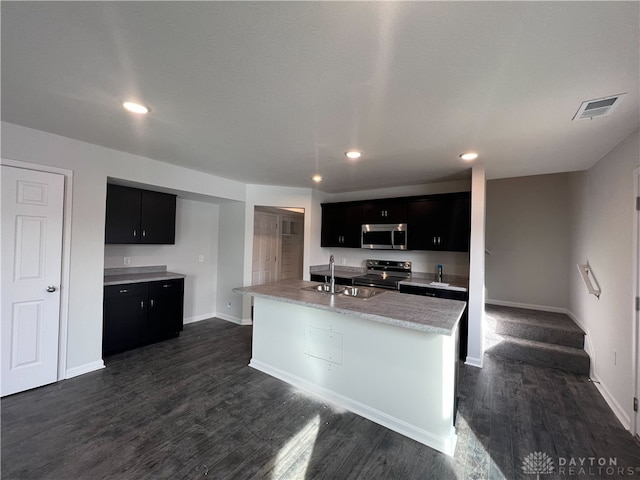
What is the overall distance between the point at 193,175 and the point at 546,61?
150 inches

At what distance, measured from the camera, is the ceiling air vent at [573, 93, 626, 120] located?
1670 millimetres

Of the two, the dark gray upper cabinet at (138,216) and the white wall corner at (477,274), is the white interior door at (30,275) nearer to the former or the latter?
the dark gray upper cabinet at (138,216)

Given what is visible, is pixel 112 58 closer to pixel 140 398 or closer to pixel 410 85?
pixel 410 85

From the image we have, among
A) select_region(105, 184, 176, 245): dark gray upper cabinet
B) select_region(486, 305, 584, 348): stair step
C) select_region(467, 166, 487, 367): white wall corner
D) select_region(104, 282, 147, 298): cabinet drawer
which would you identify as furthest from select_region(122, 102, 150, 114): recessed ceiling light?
select_region(486, 305, 584, 348): stair step

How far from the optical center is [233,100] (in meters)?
1.81

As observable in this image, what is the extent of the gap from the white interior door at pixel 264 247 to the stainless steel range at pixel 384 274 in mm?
2203

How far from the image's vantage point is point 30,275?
8.16 feet

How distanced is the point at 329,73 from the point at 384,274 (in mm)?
3665

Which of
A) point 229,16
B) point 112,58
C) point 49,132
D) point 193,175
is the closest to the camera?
point 229,16

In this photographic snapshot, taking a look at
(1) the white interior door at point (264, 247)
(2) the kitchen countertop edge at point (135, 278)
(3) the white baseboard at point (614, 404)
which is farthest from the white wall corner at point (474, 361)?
(2) the kitchen countertop edge at point (135, 278)

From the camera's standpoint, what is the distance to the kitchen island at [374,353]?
1.93 metres

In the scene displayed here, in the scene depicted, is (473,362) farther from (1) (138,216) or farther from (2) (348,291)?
(1) (138,216)

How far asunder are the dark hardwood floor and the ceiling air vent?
2.39 metres

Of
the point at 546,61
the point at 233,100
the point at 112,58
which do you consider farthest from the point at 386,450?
the point at 112,58
